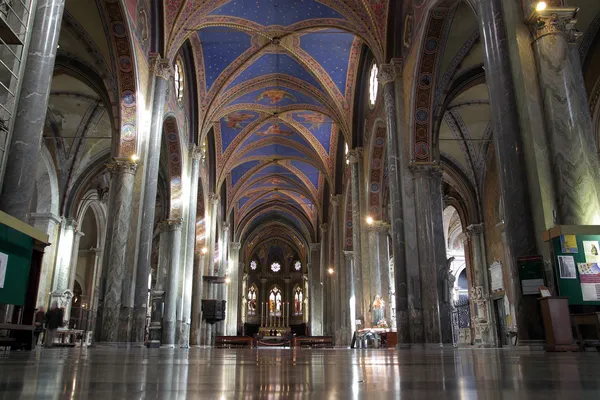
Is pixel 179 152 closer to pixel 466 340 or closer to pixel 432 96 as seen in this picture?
pixel 432 96

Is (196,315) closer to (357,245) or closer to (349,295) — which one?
(349,295)

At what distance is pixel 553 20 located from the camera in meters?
6.03

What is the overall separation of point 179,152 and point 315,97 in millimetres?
6227

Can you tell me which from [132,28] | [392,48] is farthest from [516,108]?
[132,28]

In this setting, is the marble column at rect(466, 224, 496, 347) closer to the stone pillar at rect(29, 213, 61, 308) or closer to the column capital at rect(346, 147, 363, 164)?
the column capital at rect(346, 147, 363, 164)

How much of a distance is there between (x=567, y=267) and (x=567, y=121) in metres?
1.74

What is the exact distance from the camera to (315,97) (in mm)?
18953

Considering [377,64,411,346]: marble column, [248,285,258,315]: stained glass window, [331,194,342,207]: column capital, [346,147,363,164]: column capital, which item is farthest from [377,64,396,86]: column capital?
[248,285,258,315]: stained glass window

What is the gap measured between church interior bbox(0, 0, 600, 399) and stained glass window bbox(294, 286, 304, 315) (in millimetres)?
17691

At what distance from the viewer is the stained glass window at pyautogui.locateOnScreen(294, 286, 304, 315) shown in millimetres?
45906

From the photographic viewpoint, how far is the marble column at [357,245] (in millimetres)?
15580

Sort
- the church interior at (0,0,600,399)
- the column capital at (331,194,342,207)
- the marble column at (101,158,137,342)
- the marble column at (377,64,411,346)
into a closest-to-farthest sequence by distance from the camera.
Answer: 1. the church interior at (0,0,600,399)
2. the marble column at (101,158,137,342)
3. the marble column at (377,64,411,346)
4. the column capital at (331,194,342,207)

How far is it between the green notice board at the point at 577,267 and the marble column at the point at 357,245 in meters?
9.75

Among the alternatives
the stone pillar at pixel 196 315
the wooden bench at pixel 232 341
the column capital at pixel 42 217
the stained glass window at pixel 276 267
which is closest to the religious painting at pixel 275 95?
the stone pillar at pixel 196 315
